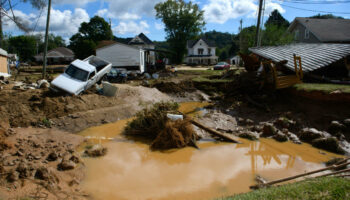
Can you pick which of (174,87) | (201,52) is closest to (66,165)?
(174,87)

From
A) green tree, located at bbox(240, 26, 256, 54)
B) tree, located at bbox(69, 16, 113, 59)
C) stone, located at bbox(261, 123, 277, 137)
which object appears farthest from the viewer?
tree, located at bbox(69, 16, 113, 59)

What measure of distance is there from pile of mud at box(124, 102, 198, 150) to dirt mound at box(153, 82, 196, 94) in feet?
24.8

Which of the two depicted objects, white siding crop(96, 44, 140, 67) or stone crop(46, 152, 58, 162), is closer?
stone crop(46, 152, 58, 162)

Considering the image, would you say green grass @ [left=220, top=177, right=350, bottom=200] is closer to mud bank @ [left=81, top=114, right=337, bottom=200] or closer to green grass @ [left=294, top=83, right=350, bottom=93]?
mud bank @ [left=81, top=114, right=337, bottom=200]

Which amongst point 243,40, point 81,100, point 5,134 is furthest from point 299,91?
point 243,40

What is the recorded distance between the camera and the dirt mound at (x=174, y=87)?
58.3 ft

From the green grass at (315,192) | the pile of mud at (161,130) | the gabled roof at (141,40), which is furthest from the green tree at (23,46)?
the green grass at (315,192)

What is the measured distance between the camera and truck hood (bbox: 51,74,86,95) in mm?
12289

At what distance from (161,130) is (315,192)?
5.82 metres

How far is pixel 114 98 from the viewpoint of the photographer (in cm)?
1374

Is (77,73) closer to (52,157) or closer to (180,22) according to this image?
(52,157)

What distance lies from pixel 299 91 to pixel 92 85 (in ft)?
39.0

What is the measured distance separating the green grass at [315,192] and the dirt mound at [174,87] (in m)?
13.5

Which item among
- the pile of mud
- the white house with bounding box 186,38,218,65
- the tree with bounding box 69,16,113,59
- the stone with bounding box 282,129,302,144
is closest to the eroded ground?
the stone with bounding box 282,129,302,144
